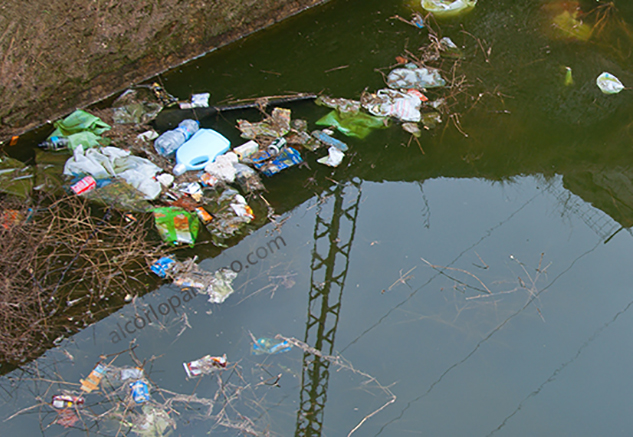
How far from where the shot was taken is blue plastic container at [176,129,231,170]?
3.62 m

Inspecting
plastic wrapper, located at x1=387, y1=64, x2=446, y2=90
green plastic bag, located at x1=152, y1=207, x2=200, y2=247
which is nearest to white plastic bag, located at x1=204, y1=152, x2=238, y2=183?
green plastic bag, located at x1=152, y1=207, x2=200, y2=247

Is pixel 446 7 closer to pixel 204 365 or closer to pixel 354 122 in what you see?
pixel 354 122

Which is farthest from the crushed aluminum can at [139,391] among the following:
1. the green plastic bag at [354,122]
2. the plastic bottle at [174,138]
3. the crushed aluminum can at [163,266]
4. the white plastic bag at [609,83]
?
the white plastic bag at [609,83]

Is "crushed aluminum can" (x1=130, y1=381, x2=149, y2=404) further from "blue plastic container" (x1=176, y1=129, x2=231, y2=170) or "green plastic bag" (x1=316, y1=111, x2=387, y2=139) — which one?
"green plastic bag" (x1=316, y1=111, x2=387, y2=139)

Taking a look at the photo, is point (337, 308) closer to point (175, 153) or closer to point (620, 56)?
point (175, 153)

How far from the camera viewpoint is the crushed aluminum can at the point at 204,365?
8.89 ft

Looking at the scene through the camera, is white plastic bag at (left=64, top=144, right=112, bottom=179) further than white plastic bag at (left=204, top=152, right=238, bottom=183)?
No

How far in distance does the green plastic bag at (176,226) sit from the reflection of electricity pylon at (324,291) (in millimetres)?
863

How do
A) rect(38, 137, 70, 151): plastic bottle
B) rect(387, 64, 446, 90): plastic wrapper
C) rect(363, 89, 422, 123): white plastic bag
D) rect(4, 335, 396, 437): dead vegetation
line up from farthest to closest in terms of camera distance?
rect(387, 64, 446, 90): plastic wrapper → rect(363, 89, 422, 123): white plastic bag → rect(38, 137, 70, 151): plastic bottle → rect(4, 335, 396, 437): dead vegetation

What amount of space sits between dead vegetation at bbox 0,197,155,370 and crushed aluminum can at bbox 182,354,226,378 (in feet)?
2.11

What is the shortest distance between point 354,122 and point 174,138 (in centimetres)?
153

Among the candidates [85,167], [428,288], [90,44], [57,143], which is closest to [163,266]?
[85,167]

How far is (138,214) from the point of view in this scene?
333 cm

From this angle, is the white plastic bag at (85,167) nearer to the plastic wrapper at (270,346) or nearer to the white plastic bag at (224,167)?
the white plastic bag at (224,167)
